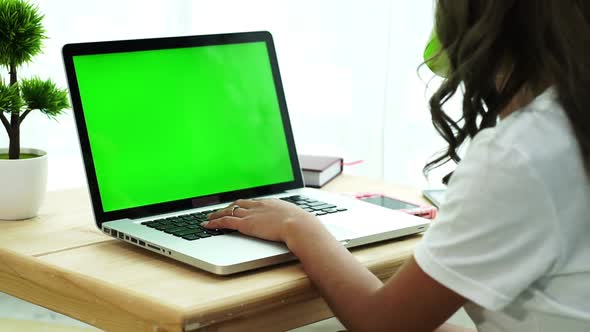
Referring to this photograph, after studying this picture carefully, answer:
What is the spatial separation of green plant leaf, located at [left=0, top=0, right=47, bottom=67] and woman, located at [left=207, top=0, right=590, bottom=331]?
58cm

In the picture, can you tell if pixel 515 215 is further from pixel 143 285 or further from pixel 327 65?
pixel 327 65

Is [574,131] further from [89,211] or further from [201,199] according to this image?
[89,211]

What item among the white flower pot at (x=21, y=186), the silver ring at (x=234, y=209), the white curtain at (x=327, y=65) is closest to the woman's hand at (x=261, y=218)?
the silver ring at (x=234, y=209)

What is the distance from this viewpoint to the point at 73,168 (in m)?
2.41

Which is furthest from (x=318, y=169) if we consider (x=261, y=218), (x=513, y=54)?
(x=513, y=54)

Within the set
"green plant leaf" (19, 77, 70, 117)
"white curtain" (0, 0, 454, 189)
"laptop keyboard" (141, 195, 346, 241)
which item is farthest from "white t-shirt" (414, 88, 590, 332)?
"white curtain" (0, 0, 454, 189)

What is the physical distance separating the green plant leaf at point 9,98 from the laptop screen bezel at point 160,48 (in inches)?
3.9

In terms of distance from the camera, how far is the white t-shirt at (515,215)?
2.64 ft

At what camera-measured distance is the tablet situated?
54.1 inches

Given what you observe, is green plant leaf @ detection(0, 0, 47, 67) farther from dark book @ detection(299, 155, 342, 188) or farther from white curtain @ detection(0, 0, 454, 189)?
white curtain @ detection(0, 0, 454, 189)

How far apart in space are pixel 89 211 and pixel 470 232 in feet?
2.18

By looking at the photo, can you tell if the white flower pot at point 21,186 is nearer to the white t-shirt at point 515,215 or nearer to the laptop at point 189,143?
the laptop at point 189,143

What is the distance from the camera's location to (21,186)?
121 centimetres

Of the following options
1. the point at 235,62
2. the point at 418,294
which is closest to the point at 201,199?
the point at 235,62
